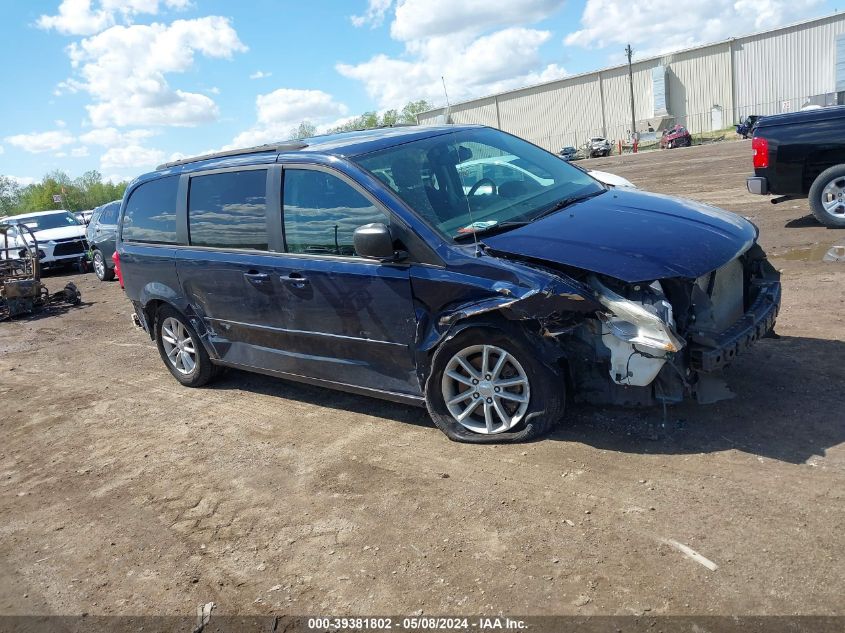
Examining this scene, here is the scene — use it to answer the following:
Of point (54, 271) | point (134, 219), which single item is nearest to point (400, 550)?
point (134, 219)

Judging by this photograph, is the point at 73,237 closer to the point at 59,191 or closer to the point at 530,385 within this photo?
the point at 530,385

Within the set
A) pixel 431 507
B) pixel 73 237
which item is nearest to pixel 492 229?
pixel 431 507

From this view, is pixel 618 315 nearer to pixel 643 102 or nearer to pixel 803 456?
pixel 803 456

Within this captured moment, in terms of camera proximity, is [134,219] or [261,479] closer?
[261,479]

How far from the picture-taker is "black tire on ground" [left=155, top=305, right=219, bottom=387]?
6.25 metres

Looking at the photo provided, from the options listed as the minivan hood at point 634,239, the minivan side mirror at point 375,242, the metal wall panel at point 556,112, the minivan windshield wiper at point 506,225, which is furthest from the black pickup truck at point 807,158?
the metal wall panel at point 556,112

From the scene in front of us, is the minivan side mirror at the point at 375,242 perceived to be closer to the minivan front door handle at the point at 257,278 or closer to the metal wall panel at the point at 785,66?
the minivan front door handle at the point at 257,278

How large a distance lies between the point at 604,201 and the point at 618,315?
4.41 ft

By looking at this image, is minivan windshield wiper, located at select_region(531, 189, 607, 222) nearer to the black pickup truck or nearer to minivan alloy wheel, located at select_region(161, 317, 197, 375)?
minivan alloy wheel, located at select_region(161, 317, 197, 375)

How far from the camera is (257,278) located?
5.21m

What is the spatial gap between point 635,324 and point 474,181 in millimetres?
1724

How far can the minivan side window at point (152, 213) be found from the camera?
20.2ft

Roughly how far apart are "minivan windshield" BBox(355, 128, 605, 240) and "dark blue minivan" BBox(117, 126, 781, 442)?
0.02 metres

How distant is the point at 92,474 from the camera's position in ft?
16.3
